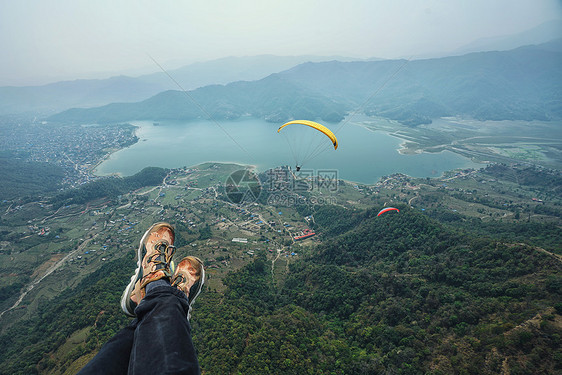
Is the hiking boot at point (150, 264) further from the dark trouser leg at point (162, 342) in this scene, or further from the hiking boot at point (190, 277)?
the dark trouser leg at point (162, 342)

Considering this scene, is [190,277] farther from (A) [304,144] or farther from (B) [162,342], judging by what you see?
(A) [304,144]

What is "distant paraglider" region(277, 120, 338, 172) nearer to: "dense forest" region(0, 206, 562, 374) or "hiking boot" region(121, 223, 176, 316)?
"dense forest" region(0, 206, 562, 374)

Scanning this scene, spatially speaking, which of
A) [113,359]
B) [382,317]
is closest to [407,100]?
[382,317]

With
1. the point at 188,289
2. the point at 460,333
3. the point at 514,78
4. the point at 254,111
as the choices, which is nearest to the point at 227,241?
the point at 460,333

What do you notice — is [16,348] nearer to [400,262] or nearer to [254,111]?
[400,262]

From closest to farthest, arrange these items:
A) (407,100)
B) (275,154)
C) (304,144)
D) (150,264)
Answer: (150,264), (275,154), (304,144), (407,100)

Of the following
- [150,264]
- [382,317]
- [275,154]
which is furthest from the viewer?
[275,154]
